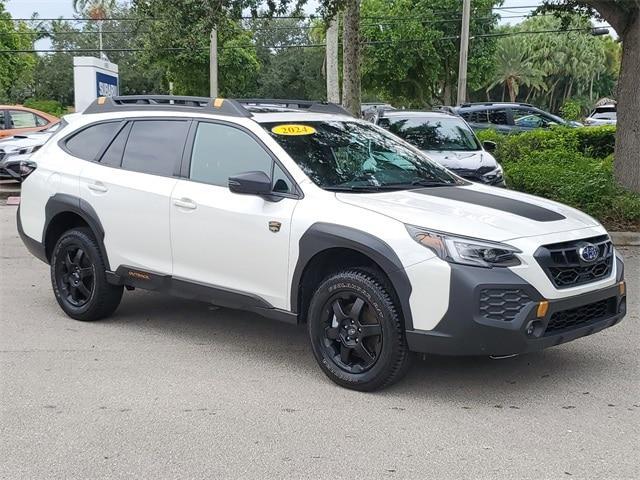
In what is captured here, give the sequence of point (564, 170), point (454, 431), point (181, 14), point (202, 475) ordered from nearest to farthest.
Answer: point (202, 475) → point (454, 431) → point (181, 14) → point (564, 170)

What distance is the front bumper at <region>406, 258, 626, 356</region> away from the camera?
14.2 feet

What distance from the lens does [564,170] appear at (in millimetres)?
11852

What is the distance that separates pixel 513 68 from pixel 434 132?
54855 mm

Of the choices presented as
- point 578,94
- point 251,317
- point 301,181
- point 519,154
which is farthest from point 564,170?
point 578,94

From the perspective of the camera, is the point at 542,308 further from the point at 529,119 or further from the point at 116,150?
the point at 529,119

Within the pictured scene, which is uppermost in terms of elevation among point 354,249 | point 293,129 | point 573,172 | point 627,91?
point 627,91

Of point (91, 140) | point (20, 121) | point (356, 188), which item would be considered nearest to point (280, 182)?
point (356, 188)

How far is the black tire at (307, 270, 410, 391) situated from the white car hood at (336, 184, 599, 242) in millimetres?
476

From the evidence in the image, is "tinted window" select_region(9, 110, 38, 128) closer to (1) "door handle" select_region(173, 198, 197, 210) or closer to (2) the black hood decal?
(1) "door handle" select_region(173, 198, 197, 210)

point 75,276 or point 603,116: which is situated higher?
point 603,116

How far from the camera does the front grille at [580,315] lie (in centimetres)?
457

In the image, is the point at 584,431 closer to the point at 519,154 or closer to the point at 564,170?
the point at 564,170

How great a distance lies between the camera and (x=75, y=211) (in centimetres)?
637

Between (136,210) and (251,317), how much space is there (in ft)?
4.82
